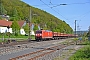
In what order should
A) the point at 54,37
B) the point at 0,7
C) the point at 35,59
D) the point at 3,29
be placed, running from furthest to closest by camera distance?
1. the point at 0,7
2. the point at 3,29
3. the point at 54,37
4. the point at 35,59

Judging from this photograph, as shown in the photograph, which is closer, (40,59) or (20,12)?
(40,59)

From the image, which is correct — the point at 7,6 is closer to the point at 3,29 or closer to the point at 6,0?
the point at 6,0

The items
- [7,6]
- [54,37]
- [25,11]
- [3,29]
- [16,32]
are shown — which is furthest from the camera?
[7,6]

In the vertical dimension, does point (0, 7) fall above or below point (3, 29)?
above

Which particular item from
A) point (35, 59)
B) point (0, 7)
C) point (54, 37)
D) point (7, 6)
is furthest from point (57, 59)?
point (7, 6)

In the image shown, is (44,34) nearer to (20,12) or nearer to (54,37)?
(54,37)

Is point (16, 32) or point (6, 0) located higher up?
point (6, 0)

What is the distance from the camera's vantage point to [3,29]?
95.1 metres

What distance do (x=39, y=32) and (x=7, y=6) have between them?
121 m

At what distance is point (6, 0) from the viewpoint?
181125 millimetres

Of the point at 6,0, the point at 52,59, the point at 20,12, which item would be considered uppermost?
the point at 6,0

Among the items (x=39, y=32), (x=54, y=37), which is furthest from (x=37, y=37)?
(x=54, y=37)

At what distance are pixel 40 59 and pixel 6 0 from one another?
16708 cm

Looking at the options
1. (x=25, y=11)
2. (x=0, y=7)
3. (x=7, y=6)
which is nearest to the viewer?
(x=0, y=7)
